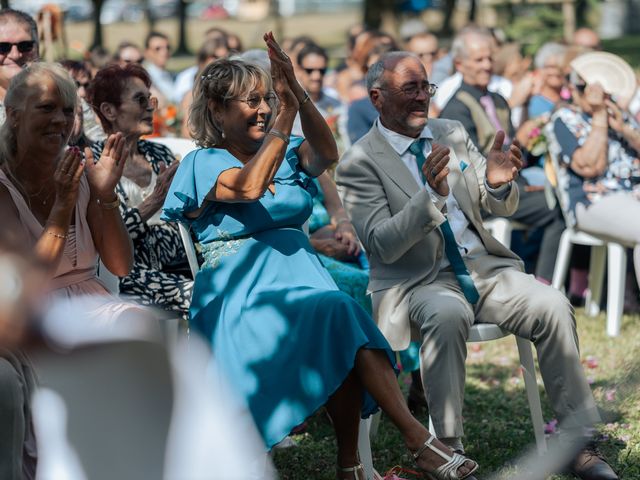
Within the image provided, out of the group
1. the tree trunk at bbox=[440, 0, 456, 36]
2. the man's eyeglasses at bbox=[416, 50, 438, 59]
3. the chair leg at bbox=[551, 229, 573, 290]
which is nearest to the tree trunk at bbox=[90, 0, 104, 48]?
the tree trunk at bbox=[440, 0, 456, 36]

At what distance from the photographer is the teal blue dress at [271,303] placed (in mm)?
4047

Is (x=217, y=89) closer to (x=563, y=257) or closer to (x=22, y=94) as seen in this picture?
(x=22, y=94)

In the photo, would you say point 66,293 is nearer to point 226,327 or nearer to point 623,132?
point 226,327

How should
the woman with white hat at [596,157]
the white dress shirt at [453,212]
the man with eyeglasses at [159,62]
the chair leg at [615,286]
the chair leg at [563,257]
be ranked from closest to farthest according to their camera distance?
the white dress shirt at [453,212], the woman with white hat at [596,157], the chair leg at [615,286], the chair leg at [563,257], the man with eyeglasses at [159,62]

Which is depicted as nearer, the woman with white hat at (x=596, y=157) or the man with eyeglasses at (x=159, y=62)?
the woman with white hat at (x=596, y=157)

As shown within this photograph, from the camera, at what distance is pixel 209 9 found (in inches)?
2566

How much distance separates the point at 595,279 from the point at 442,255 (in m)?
3.32

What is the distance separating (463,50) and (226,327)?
13.8 feet

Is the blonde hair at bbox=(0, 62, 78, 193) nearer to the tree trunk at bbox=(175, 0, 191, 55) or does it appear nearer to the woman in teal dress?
the woman in teal dress

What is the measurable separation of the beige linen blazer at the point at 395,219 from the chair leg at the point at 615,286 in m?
2.46

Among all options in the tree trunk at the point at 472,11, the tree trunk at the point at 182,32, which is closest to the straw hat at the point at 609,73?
the tree trunk at the point at 472,11

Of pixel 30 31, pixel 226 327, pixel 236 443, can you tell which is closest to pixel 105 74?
pixel 30 31

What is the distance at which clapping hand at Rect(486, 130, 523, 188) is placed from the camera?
4.72m

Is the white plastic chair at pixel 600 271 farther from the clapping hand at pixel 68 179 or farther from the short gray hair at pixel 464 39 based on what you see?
the clapping hand at pixel 68 179
